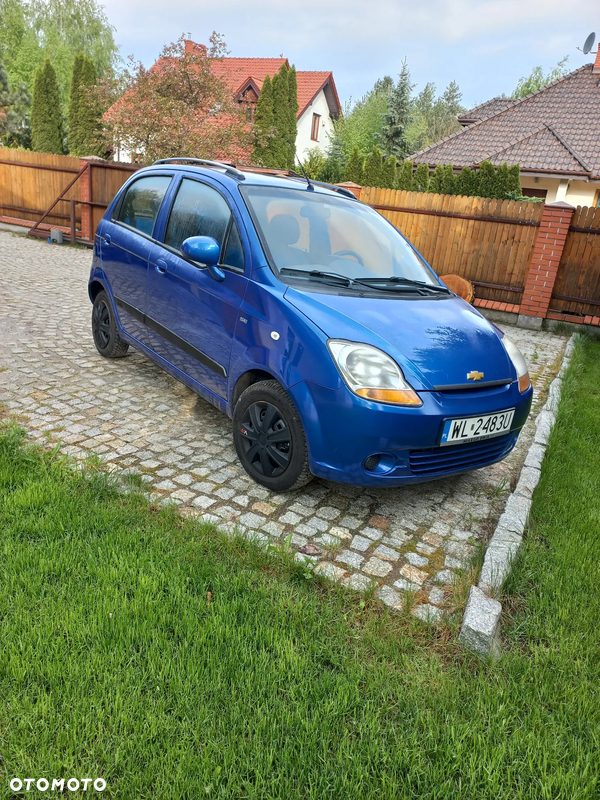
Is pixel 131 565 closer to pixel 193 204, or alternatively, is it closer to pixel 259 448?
pixel 259 448

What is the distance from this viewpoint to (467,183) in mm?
16672

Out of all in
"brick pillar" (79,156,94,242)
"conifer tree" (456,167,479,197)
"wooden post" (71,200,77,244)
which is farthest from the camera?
"conifer tree" (456,167,479,197)

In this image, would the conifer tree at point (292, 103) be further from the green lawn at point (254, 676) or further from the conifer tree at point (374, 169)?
the green lawn at point (254, 676)

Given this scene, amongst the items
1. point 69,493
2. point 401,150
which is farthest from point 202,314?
point 401,150

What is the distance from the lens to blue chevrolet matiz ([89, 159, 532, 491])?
3035 mm

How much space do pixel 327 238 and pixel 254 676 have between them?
2.90 meters

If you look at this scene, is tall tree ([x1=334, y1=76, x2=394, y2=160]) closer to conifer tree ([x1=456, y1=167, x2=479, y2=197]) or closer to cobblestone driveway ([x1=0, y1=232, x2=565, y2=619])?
conifer tree ([x1=456, y1=167, x2=479, y2=197])

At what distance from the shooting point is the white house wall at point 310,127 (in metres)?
37.5

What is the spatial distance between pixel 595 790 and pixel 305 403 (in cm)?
200

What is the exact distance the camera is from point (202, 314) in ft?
12.9

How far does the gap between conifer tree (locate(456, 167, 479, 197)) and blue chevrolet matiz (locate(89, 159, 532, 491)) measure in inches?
529

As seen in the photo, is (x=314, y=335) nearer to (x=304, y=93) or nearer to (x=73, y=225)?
(x=73, y=225)

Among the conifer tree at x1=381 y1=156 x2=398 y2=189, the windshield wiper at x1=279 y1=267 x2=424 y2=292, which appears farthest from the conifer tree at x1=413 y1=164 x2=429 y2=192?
the windshield wiper at x1=279 y1=267 x2=424 y2=292

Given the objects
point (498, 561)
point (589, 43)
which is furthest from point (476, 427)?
point (589, 43)
